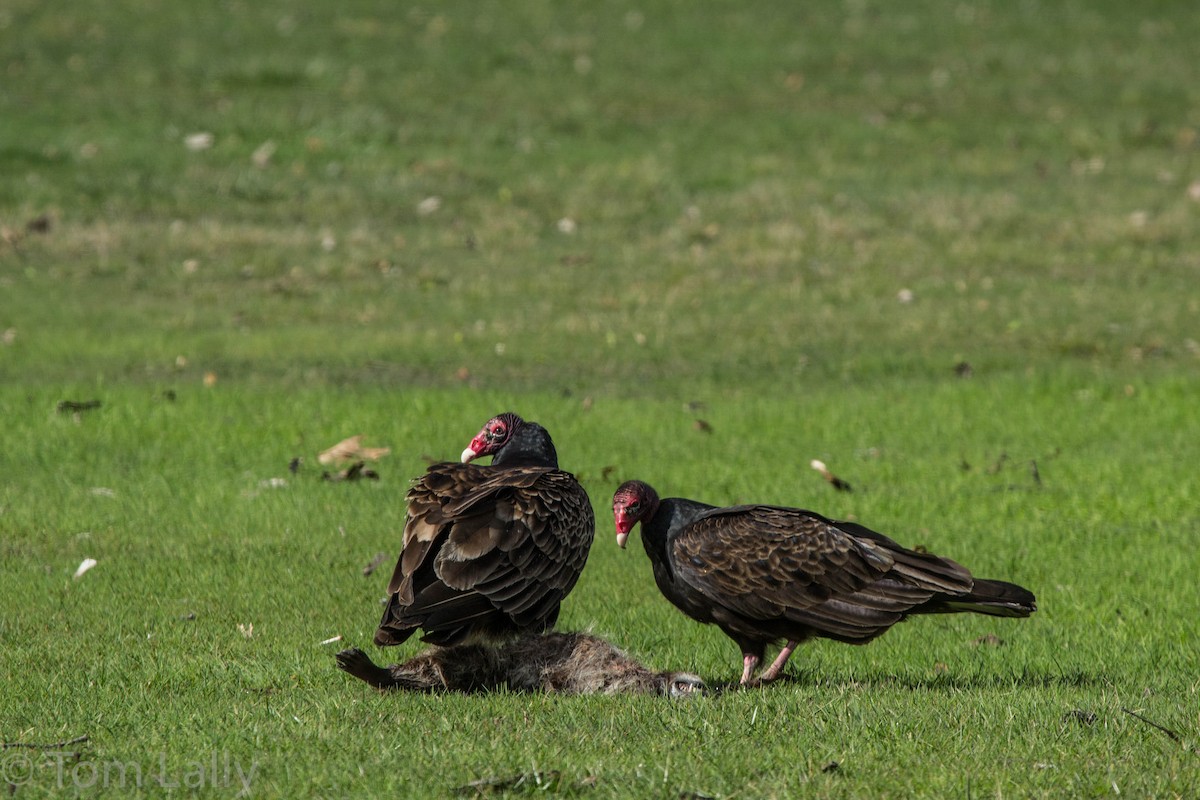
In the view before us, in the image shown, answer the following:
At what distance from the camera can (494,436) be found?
8680 millimetres

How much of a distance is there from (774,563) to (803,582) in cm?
16

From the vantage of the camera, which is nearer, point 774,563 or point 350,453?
point 774,563

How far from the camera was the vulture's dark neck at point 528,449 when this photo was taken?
838 centimetres

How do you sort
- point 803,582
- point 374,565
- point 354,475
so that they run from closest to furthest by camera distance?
point 803,582 < point 374,565 < point 354,475

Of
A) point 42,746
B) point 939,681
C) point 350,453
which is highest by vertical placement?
point 42,746

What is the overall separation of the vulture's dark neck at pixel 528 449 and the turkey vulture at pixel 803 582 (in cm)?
134

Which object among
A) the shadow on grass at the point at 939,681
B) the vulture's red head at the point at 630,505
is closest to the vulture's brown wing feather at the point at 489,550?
the vulture's red head at the point at 630,505

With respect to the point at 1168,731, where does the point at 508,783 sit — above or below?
above

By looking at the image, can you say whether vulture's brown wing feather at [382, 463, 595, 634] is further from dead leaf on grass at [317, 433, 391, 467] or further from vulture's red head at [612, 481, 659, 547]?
dead leaf on grass at [317, 433, 391, 467]

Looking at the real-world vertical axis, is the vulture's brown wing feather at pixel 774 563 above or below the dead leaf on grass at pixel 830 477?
above

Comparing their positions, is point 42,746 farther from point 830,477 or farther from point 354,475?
point 830,477

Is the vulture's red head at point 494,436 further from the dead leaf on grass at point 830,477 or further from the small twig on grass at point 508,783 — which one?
the small twig on grass at point 508,783

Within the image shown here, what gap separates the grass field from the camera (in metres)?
6.00

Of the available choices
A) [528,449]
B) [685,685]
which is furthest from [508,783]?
[528,449]
